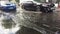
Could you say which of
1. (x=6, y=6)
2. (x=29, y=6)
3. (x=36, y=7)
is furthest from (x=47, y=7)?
(x=6, y=6)

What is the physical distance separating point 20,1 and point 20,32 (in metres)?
2.60

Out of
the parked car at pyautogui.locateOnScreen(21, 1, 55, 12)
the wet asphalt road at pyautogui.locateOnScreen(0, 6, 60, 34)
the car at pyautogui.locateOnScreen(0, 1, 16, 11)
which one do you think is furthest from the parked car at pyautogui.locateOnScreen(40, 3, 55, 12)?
the car at pyautogui.locateOnScreen(0, 1, 16, 11)

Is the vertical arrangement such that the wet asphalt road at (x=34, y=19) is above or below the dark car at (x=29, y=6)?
below

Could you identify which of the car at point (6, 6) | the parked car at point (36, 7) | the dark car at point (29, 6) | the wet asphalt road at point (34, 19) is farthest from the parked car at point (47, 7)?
the car at point (6, 6)

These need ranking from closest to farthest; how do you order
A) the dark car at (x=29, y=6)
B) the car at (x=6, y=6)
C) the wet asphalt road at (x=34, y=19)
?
the wet asphalt road at (x=34, y=19) < the car at (x=6, y=6) < the dark car at (x=29, y=6)

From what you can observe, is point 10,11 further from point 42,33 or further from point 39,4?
point 42,33

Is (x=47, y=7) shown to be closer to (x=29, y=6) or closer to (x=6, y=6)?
(x=29, y=6)

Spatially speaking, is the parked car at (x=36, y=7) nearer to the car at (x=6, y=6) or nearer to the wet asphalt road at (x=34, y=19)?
the wet asphalt road at (x=34, y=19)

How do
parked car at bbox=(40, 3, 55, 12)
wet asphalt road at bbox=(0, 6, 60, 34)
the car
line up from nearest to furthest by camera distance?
1. wet asphalt road at bbox=(0, 6, 60, 34)
2. parked car at bbox=(40, 3, 55, 12)
3. the car

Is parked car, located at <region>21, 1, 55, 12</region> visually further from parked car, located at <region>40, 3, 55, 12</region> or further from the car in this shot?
the car

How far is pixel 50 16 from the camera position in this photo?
26.4 feet

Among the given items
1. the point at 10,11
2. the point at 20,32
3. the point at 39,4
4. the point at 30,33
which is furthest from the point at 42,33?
the point at 10,11

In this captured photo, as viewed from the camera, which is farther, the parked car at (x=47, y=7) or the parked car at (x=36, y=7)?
the parked car at (x=36, y=7)

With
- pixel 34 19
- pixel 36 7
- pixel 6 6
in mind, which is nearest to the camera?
pixel 34 19
